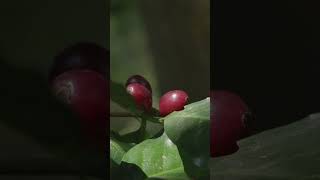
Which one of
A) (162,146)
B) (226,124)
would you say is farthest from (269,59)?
(162,146)

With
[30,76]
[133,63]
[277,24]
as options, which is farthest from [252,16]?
[30,76]

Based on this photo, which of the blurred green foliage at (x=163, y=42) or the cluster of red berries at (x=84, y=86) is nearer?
the cluster of red berries at (x=84, y=86)

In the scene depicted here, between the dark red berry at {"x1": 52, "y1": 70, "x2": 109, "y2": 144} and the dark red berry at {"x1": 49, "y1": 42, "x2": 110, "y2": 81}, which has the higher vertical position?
the dark red berry at {"x1": 49, "y1": 42, "x2": 110, "y2": 81}

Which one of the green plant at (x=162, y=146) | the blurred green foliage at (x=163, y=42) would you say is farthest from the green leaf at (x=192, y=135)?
the blurred green foliage at (x=163, y=42)

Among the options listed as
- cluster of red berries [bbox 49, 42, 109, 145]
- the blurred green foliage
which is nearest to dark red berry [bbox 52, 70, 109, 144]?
A: cluster of red berries [bbox 49, 42, 109, 145]

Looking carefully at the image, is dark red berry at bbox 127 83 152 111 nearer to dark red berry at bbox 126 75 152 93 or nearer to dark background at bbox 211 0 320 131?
dark red berry at bbox 126 75 152 93

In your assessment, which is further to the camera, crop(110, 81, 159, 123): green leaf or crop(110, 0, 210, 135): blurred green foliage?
crop(110, 0, 210, 135): blurred green foliage

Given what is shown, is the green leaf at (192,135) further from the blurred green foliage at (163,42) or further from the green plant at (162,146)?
the blurred green foliage at (163,42)

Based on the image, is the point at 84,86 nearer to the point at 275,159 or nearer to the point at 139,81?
the point at 139,81
